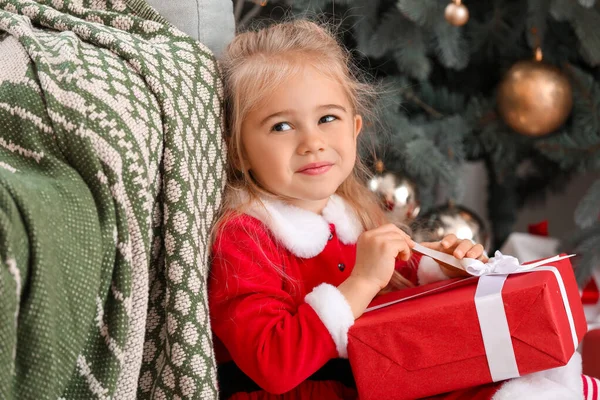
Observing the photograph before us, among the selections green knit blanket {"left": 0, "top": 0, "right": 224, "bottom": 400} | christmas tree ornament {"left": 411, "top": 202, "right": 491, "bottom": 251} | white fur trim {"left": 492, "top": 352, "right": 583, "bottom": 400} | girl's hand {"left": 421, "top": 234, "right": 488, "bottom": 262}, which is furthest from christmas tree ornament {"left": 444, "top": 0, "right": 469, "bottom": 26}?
white fur trim {"left": 492, "top": 352, "right": 583, "bottom": 400}

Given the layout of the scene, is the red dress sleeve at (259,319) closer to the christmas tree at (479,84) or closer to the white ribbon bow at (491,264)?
the white ribbon bow at (491,264)

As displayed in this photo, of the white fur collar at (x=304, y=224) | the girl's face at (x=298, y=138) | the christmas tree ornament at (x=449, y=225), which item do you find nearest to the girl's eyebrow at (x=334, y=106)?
the girl's face at (x=298, y=138)

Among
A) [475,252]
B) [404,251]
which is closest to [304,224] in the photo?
[404,251]

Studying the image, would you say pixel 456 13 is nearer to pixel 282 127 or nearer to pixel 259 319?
pixel 282 127

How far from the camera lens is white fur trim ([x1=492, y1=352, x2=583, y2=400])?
0.81 meters

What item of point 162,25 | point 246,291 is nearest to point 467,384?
point 246,291

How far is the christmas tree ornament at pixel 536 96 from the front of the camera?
163 cm

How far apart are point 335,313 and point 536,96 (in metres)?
0.99

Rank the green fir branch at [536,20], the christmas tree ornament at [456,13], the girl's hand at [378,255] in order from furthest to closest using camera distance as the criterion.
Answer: the green fir branch at [536,20] < the christmas tree ornament at [456,13] < the girl's hand at [378,255]

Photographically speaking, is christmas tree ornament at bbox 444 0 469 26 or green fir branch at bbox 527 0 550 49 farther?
green fir branch at bbox 527 0 550 49

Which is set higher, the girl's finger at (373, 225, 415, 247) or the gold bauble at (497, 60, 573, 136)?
the girl's finger at (373, 225, 415, 247)

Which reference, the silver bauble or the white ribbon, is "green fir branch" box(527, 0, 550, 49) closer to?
the silver bauble

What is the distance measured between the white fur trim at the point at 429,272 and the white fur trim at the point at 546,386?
23 centimetres

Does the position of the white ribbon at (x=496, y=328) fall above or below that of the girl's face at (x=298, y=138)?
below
